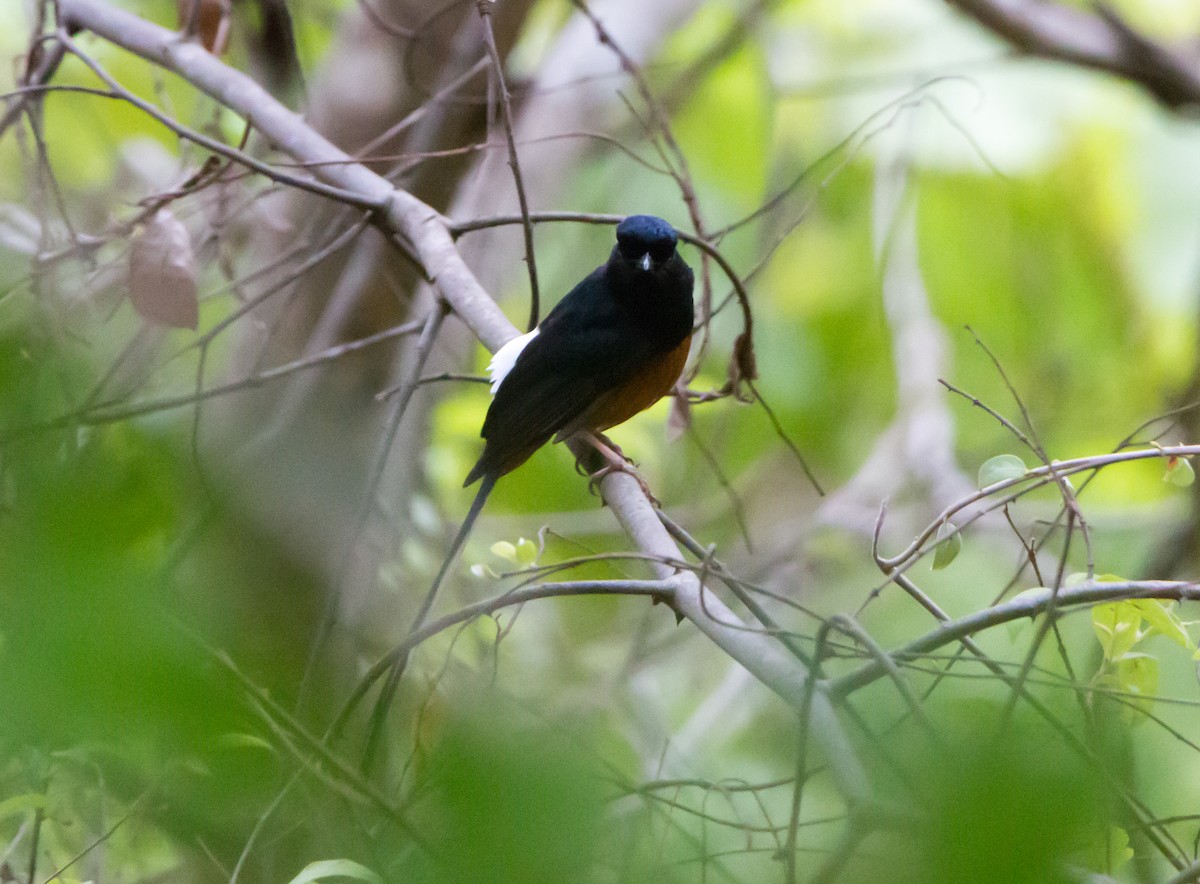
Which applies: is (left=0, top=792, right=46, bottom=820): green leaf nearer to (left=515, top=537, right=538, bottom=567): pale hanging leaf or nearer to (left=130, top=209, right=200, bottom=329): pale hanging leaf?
(left=515, top=537, right=538, bottom=567): pale hanging leaf

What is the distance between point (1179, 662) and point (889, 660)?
2681 mm

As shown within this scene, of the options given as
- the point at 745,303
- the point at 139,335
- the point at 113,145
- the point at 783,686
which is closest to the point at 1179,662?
the point at 745,303

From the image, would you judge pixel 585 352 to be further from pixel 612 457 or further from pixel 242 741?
pixel 242 741

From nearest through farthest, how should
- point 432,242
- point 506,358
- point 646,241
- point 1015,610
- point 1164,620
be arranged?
point 1015,610, point 1164,620, point 432,242, point 506,358, point 646,241

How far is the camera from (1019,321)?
604 centimetres

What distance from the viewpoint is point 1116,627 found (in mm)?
1783

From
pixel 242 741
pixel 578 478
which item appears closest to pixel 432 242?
pixel 242 741

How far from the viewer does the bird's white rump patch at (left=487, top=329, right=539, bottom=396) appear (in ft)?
8.30

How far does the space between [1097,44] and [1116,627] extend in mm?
3812

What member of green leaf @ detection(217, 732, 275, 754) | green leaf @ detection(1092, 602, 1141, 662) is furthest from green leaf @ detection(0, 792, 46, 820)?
green leaf @ detection(1092, 602, 1141, 662)

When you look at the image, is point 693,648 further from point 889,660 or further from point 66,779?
point 889,660

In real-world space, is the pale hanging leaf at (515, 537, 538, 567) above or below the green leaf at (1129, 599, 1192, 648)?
above

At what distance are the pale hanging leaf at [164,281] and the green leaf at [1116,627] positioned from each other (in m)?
1.85

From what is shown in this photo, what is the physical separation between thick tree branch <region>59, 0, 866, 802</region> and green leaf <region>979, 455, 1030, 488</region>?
0.49 m
